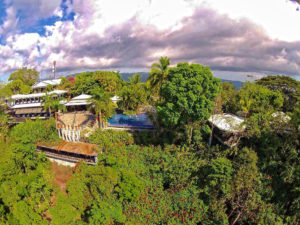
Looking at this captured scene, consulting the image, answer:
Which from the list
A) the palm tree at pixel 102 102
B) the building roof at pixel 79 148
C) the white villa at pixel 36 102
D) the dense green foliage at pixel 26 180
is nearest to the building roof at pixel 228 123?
the palm tree at pixel 102 102

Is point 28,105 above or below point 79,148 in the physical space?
above

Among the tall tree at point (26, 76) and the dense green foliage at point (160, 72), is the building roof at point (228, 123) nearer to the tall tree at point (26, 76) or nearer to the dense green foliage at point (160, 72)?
the dense green foliage at point (160, 72)

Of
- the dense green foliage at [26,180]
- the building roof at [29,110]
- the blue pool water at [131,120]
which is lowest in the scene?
the dense green foliage at [26,180]

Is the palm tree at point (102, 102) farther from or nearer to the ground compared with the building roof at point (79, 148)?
farther from the ground

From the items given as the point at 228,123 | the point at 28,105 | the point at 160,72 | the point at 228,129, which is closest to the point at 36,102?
the point at 28,105

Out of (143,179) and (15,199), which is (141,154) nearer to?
(143,179)

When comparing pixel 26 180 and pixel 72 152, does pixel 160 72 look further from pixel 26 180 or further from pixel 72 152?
pixel 26 180
